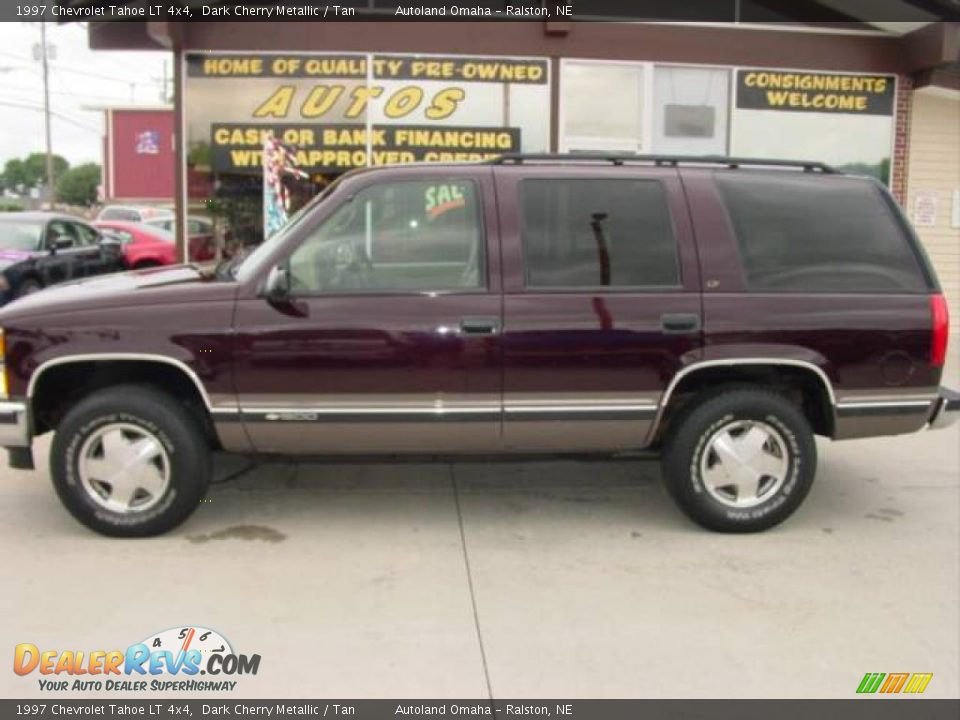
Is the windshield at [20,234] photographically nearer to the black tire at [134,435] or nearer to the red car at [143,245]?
the red car at [143,245]

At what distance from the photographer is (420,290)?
4539 mm

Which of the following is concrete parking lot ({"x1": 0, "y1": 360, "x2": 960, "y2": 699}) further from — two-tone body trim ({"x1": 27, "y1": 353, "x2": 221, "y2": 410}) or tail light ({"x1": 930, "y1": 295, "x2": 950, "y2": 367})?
tail light ({"x1": 930, "y1": 295, "x2": 950, "y2": 367})

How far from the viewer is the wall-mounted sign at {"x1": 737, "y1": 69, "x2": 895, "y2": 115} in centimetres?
1125

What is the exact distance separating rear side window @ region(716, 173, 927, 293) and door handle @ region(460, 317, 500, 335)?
1.29 m

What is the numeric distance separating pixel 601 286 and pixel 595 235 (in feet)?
0.85

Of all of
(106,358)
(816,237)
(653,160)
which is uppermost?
(653,160)

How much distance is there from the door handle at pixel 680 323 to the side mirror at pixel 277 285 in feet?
5.83

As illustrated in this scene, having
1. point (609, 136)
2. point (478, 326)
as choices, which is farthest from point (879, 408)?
point (609, 136)
